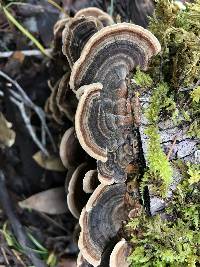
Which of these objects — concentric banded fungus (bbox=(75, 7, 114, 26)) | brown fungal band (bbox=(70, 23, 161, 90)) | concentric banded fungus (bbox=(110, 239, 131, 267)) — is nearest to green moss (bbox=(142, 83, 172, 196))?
brown fungal band (bbox=(70, 23, 161, 90))

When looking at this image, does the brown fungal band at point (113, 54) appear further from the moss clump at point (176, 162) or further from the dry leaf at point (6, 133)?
the dry leaf at point (6, 133)

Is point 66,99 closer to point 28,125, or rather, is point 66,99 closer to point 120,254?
point 28,125

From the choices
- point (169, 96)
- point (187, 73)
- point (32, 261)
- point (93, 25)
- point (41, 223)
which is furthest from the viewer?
point (41, 223)

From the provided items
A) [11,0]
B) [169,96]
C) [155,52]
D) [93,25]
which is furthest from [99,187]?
[11,0]

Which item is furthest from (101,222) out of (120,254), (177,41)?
(177,41)

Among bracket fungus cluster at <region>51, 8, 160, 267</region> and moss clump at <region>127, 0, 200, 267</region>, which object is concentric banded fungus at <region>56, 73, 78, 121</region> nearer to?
bracket fungus cluster at <region>51, 8, 160, 267</region>

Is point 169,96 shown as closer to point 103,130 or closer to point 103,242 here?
point 103,130
